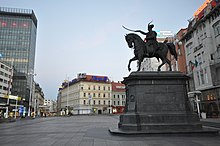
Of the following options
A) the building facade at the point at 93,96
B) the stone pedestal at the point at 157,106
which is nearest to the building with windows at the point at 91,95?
the building facade at the point at 93,96

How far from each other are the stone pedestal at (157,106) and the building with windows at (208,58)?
18.2 metres

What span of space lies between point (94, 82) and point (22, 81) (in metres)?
42.9

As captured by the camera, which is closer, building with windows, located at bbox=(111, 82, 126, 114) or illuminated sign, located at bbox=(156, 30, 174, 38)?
illuminated sign, located at bbox=(156, 30, 174, 38)

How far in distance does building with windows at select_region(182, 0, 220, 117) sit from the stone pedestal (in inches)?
717

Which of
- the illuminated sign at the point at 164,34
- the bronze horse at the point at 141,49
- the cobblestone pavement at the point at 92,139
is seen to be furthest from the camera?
the illuminated sign at the point at 164,34

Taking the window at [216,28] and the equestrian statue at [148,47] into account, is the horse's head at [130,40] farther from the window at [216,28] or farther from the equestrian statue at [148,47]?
the window at [216,28]

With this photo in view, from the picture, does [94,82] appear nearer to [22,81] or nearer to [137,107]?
[22,81]

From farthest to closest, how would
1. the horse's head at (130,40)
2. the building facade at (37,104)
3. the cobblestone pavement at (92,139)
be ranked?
the building facade at (37,104)
the horse's head at (130,40)
the cobblestone pavement at (92,139)

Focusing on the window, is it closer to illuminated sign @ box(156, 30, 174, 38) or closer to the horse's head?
the horse's head

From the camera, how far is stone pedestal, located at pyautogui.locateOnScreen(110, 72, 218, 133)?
10594 millimetres

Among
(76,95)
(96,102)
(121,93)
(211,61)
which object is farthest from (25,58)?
(211,61)

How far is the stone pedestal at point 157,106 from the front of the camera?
10594 millimetres

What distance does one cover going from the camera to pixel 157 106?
11.5m

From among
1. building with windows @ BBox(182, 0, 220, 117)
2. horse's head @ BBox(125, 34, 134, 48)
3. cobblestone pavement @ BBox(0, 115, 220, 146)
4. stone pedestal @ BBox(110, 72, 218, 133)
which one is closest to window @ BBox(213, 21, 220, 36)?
building with windows @ BBox(182, 0, 220, 117)
